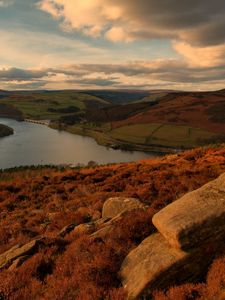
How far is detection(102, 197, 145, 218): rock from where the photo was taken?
14.7m

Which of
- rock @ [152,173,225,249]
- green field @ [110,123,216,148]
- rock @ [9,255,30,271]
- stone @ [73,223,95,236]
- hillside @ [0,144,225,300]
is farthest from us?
green field @ [110,123,216,148]

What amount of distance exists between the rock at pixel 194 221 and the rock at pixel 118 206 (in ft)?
14.2

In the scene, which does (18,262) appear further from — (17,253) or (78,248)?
(78,248)

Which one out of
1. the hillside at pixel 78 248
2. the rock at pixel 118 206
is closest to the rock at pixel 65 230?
the hillside at pixel 78 248

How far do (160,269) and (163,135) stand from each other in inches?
6215

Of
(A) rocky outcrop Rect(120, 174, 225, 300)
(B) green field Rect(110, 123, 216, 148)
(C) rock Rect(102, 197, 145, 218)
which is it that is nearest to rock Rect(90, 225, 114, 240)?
(A) rocky outcrop Rect(120, 174, 225, 300)

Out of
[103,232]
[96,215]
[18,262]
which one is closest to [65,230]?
[103,232]

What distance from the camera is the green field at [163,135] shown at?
15035 centimetres

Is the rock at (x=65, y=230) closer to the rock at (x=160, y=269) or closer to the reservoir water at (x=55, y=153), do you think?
the rock at (x=160, y=269)

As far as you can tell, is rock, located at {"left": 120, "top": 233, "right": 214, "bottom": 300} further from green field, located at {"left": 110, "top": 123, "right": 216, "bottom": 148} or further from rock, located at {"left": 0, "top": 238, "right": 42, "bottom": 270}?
green field, located at {"left": 110, "top": 123, "right": 216, "bottom": 148}

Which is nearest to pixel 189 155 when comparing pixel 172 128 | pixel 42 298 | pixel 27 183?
pixel 27 183

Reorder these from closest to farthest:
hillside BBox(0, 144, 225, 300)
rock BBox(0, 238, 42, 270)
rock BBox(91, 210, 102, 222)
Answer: hillside BBox(0, 144, 225, 300) < rock BBox(0, 238, 42, 270) < rock BBox(91, 210, 102, 222)

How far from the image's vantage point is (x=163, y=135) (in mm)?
164000

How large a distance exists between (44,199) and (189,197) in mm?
14260
